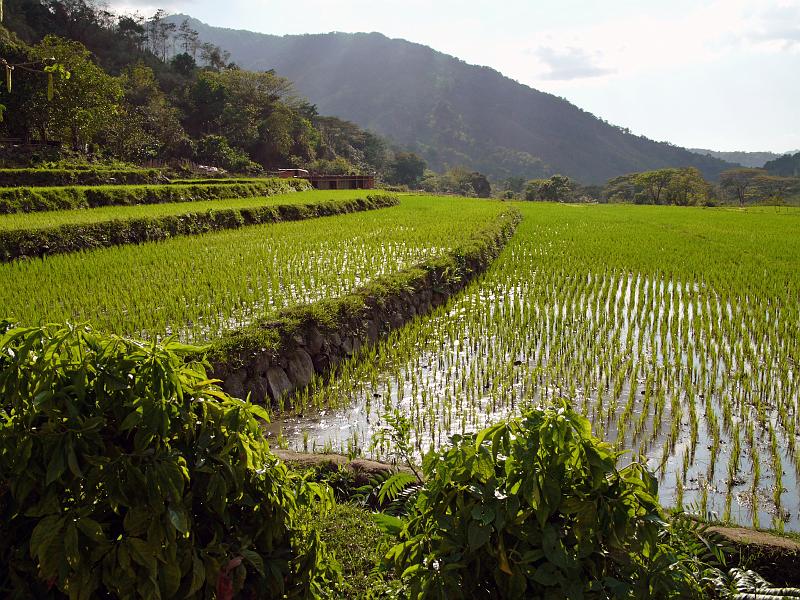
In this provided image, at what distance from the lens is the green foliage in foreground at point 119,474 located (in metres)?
1.36

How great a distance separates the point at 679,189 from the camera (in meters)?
49.2

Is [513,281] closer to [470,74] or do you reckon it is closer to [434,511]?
[434,511]

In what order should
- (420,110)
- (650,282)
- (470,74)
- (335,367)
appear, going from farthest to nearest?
(470,74), (420,110), (650,282), (335,367)

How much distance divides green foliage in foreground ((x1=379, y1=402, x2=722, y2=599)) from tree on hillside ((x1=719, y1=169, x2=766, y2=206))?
6452 centimetres

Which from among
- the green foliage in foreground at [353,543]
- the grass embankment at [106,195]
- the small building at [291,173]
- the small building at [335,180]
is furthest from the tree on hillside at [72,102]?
the green foliage in foreground at [353,543]

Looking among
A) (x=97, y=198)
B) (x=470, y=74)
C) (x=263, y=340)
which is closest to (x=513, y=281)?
(x=263, y=340)

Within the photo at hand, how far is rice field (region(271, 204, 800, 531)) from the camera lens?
14.0ft

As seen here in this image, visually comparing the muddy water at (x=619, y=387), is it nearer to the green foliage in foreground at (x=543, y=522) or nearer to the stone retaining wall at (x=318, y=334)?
the stone retaining wall at (x=318, y=334)

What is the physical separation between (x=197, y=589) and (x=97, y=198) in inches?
681

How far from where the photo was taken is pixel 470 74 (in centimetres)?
15500

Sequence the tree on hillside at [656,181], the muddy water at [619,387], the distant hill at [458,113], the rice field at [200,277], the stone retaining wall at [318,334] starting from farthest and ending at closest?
the distant hill at [458,113], the tree on hillside at [656,181], the rice field at [200,277], the stone retaining wall at [318,334], the muddy water at [619,387]

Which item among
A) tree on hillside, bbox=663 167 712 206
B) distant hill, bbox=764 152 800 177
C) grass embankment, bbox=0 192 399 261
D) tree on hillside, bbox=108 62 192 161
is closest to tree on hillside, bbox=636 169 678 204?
tree on hillside, bbox=663 167 712 206

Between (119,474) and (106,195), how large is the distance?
57.0ft

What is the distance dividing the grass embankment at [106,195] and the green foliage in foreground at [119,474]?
14.5m
